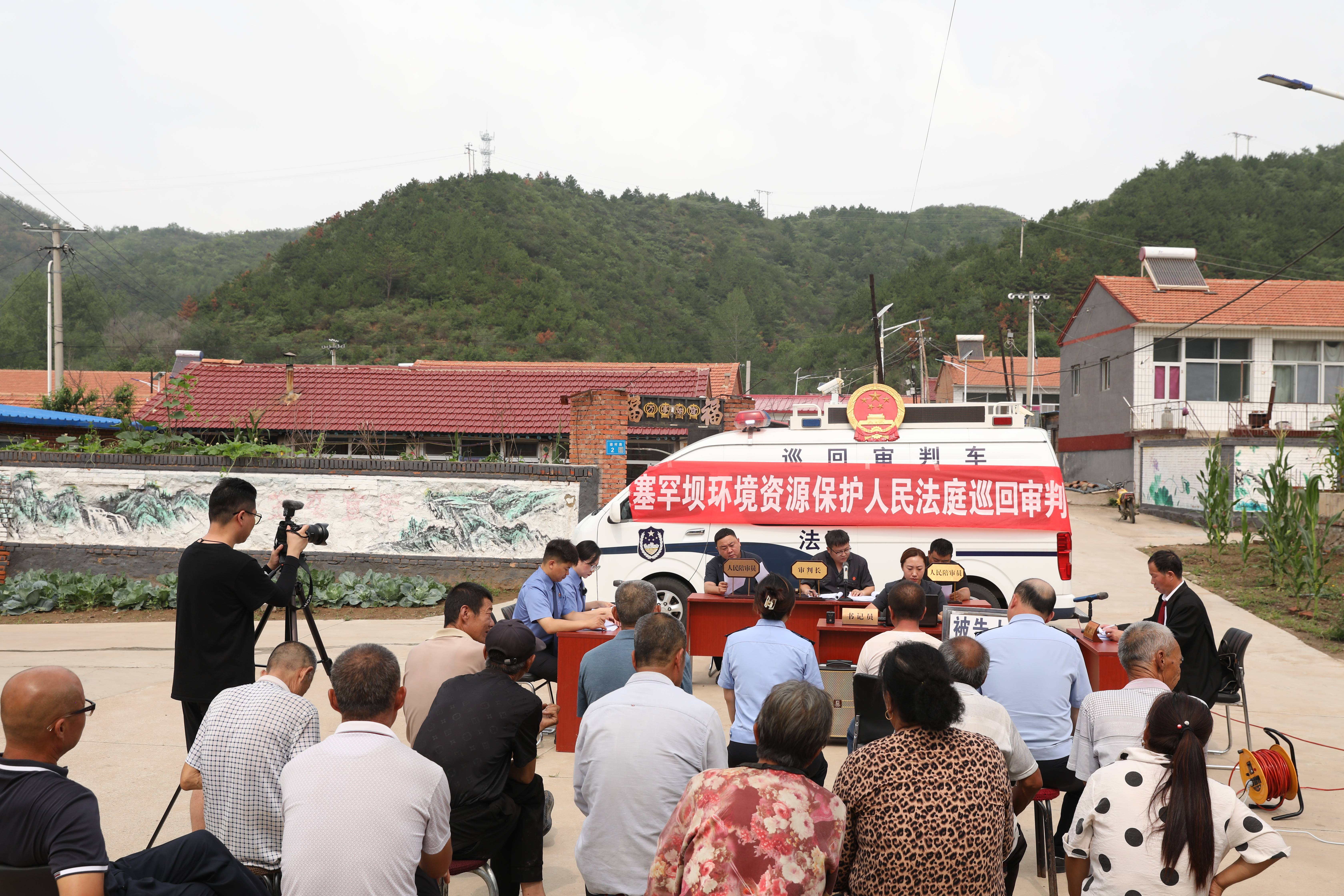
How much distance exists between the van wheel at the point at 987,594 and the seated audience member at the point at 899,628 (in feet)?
14.6

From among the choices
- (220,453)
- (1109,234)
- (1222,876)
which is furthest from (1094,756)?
(1109,234)

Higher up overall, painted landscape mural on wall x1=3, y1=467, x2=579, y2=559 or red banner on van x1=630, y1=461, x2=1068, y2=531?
red banner on van x1=630, y1=461, x2=1068, y2=531

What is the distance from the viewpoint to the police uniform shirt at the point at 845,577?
8797mm

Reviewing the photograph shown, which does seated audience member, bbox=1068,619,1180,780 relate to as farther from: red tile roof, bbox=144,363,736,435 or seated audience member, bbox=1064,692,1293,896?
red tile roof, bbox=144,363,736,435

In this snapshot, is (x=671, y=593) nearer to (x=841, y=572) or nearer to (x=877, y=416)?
(x=841, y=572)

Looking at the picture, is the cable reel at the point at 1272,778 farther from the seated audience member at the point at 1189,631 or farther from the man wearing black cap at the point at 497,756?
the man wearing black cap at the point at 497,756

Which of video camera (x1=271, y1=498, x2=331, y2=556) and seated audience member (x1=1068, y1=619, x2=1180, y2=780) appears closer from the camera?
seated audience member (x1=1068, y1=619, x2=1180, y2=780)

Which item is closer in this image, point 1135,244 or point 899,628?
point 899,628

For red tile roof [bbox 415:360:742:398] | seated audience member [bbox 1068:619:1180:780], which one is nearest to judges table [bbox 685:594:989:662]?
seated audience member [bbox 1068:619:1180:780]

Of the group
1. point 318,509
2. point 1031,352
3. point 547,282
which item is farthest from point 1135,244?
point 318,509

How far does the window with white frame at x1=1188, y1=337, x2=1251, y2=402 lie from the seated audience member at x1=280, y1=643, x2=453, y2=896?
1265 inches

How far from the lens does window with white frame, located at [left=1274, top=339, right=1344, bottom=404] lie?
29375 mm

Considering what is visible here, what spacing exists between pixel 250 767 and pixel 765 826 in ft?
6.52

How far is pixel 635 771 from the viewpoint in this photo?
330 cm
